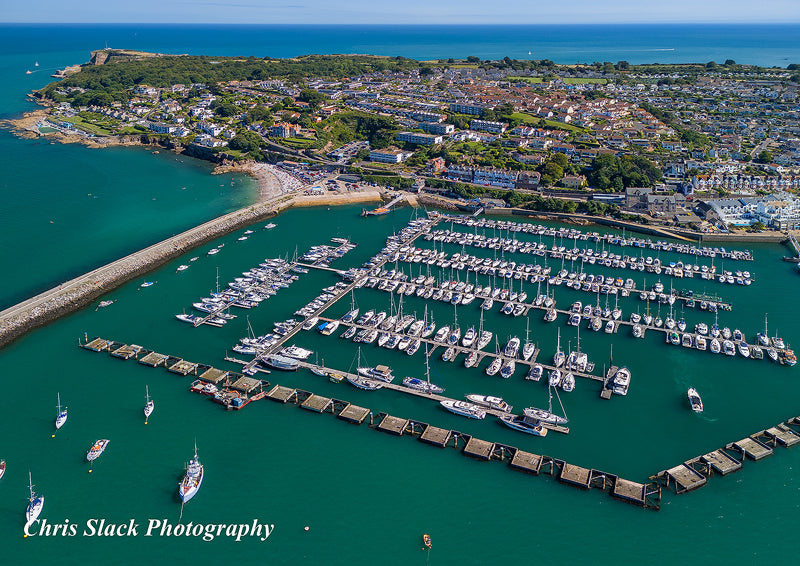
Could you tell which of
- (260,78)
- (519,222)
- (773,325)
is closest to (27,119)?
→ (260,78)

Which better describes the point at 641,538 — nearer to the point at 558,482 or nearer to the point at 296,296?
the point at 558,482

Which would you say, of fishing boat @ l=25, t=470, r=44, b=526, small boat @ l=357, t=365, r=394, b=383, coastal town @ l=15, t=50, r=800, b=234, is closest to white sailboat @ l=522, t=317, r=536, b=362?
small boat @ l=357, t=365, r=394, b=383

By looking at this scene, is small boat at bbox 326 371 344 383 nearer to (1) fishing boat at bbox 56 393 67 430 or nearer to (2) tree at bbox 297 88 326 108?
(1) fishing boat at bbox 56 393 67 430

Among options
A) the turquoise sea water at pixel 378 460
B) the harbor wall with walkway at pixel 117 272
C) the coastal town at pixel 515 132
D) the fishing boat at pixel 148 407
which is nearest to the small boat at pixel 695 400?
the turquoise sea water at pixel 378 460

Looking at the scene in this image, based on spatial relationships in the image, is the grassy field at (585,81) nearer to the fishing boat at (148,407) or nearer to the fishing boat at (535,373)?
the fishing boat at (535,373)

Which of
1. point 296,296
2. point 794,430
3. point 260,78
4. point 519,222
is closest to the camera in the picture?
point 794,430
